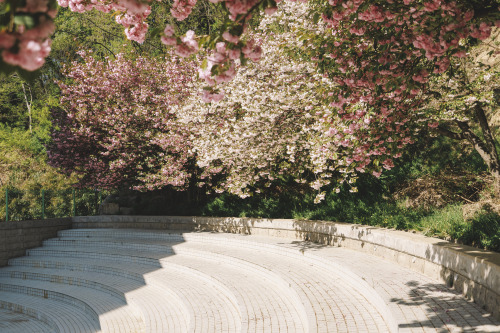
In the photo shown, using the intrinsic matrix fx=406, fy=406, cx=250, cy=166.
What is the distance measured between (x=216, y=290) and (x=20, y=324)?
17.6 ft

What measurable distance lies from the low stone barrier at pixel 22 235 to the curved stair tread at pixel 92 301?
6.24 feet

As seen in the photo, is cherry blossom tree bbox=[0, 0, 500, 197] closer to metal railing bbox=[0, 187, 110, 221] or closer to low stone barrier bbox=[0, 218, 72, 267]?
low stone barrier bbox=[0, 218, 72, 267]

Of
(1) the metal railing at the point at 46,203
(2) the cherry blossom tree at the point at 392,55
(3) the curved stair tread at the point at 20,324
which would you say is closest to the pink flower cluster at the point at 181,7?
(2) the cherry blossom tree at the point at 392,55

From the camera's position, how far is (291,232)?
39.7 ft

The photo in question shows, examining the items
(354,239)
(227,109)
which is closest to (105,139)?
(227,109)

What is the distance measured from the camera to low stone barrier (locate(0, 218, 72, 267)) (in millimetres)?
15391

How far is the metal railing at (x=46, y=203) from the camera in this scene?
17.0 meters

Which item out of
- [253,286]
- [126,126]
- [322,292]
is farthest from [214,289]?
[126,126]

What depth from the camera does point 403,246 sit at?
7570 mm

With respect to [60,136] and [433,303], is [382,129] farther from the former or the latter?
[60,136]

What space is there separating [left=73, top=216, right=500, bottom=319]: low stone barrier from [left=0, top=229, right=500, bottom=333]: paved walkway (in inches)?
8.5

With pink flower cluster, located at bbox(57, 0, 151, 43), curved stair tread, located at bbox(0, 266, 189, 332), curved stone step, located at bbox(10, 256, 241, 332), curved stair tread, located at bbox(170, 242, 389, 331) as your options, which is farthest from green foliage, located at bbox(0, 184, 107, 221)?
pink flower cluster, located at bbox(57, 0, 151, 43)

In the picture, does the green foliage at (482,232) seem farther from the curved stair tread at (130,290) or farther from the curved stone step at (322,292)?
the curved stair tread at (130,290)

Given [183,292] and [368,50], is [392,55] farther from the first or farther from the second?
[183,292]
